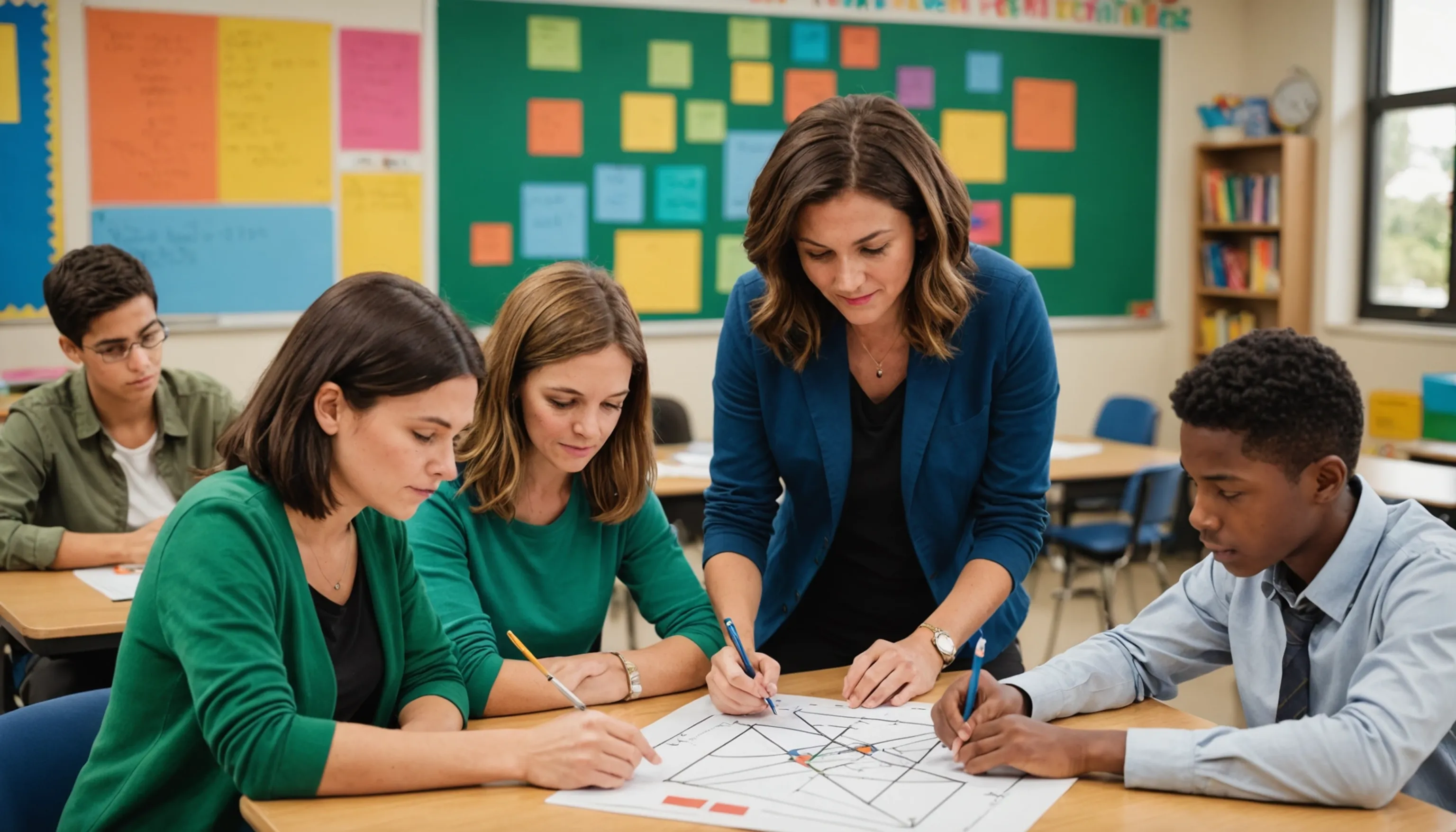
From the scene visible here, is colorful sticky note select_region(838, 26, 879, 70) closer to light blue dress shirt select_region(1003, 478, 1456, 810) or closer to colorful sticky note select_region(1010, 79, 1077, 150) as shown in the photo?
colorful sticky note select_region(1010, 79, 1077, 150)

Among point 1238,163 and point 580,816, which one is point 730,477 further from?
point 1238,163

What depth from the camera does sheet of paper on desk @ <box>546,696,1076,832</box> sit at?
1.36m

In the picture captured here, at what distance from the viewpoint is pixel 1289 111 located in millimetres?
6570

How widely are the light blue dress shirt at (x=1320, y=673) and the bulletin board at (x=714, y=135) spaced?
4254mm

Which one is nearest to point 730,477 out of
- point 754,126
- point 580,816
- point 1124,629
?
point 1124,629

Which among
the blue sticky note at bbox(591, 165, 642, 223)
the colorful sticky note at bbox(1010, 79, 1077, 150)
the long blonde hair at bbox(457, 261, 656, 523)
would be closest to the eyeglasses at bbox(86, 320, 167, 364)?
the long blonde hair at bbox(457, 261, 656, 523)

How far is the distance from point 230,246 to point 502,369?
3.80m

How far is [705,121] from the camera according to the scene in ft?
19.6

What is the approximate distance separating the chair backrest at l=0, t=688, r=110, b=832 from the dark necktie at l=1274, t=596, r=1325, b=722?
4.62ft

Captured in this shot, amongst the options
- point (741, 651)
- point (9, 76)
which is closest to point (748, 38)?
point (9, 76)

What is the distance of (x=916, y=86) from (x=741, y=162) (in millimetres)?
952

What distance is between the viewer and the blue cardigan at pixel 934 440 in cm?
195

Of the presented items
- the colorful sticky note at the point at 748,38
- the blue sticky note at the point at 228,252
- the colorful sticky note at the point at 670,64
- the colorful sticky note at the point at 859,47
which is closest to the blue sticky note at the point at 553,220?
the colorful sticky note at the point at 670,64

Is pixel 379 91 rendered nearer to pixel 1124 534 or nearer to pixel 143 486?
pixel 143 486
